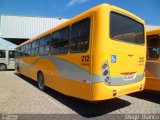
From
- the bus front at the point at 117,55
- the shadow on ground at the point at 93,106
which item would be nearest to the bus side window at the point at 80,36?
the bus front at the point at 117,55

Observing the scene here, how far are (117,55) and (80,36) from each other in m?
1.23

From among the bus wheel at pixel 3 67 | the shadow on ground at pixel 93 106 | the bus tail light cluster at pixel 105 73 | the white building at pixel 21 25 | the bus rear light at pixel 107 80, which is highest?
the white building at pixel 21 25

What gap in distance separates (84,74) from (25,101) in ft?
10.1

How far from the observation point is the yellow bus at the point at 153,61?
274 inches

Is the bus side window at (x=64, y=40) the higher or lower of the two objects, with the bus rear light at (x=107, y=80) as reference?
higher

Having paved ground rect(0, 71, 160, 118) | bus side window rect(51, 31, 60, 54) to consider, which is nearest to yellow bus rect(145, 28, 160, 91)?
paved ground rect(0, 71, 160, 118)

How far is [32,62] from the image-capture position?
11.3 meters

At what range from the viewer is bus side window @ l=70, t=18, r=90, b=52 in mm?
5380

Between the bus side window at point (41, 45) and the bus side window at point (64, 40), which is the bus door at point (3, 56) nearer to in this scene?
the bus side window at point (41, 45)

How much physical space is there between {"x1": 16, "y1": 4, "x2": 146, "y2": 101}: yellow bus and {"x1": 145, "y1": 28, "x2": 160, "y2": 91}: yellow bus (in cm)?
77

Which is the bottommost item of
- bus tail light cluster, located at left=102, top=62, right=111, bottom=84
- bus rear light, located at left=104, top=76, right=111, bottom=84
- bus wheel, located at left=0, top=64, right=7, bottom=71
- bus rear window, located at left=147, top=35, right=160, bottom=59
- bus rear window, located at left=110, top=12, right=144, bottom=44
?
bus wheel, located at left=0, top=64, right=7, bottom=71

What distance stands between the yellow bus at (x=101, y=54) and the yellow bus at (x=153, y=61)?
77cm

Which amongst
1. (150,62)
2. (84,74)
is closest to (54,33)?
(84,74)

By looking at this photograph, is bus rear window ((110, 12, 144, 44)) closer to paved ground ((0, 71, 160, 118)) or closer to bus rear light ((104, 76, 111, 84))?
bus rear light ((104, 76, 111, 84))
